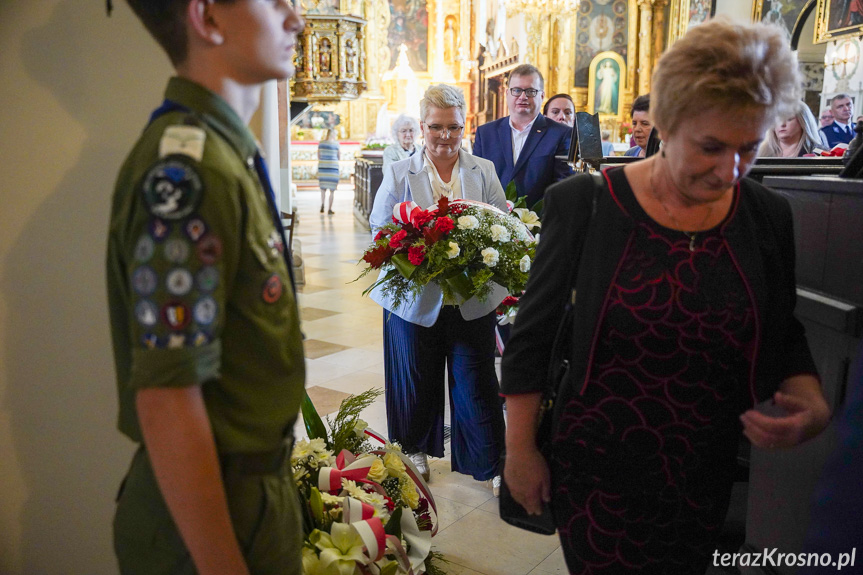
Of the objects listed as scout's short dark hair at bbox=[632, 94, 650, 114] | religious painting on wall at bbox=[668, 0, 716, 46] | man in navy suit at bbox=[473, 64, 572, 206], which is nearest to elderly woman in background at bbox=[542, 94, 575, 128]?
scout's short dark hair at bbox=[632, 94, 650, 114]

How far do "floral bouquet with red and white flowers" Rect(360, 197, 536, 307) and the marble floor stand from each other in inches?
36.2

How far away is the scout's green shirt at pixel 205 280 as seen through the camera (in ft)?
2.82

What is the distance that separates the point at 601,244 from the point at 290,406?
0.63m

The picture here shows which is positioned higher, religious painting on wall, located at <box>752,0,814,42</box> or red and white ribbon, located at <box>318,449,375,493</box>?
religious painting on wall, located at <box>752,0,814,42</box>

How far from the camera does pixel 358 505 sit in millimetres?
2076

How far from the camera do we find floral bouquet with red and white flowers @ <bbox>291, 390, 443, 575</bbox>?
77.3 inches

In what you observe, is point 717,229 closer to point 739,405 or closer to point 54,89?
point 739,405

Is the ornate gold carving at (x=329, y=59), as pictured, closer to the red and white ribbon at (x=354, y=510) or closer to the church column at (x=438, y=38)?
the red and white ribbon at (x=354, y=510)

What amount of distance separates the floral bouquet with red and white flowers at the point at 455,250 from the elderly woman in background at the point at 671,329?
4.35 ft

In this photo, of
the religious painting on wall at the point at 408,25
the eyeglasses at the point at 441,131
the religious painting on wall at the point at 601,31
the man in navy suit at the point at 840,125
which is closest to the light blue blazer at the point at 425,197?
the eyeglasses at the point at 441,131

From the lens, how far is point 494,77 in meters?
16.7

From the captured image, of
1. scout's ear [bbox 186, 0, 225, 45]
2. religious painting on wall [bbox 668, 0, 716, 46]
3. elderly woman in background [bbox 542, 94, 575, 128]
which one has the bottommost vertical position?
scout's ear [bbox 186, 0, 225, 45]

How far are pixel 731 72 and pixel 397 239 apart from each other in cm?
170

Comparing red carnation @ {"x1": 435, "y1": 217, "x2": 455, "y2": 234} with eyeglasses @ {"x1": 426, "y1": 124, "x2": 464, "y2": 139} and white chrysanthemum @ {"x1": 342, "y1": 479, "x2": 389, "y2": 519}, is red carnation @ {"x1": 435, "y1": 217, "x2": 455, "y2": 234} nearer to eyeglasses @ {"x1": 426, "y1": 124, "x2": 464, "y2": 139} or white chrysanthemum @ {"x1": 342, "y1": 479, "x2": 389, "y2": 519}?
eyeglasses @ {"x1": 426, "y1": 124, "x2": 464, "y2": 139}
